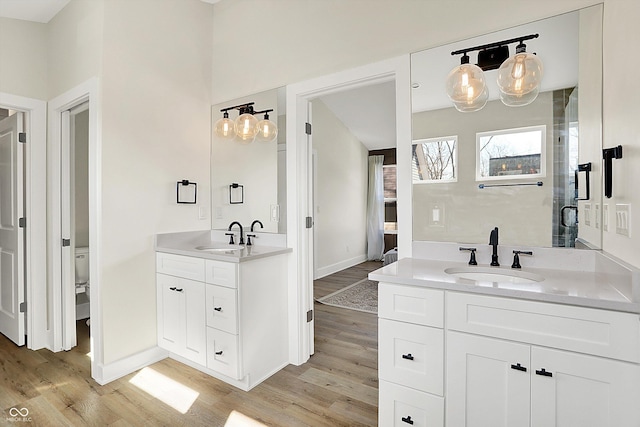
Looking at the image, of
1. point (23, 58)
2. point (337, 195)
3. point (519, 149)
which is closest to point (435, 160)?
point (519, 149)

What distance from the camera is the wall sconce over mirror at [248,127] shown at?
2.72 meters

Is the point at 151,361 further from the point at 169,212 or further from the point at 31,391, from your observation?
the point at 169,212

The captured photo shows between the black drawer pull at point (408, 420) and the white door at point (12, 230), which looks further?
the white door at point (12, 230)

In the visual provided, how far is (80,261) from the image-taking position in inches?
140

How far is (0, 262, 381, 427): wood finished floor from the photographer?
6.43ft

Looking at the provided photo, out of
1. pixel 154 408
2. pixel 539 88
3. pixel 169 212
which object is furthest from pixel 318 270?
pixel 539 88

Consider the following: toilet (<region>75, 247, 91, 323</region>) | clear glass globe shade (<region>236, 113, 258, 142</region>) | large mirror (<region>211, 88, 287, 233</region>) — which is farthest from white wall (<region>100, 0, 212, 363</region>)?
toilet (<region>75, 247, 91, 323</region>)

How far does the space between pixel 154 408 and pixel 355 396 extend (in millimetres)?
1230

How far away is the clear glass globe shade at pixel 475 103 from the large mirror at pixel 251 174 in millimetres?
1321

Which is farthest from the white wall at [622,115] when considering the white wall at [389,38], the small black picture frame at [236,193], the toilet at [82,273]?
the toilet at [82,273]

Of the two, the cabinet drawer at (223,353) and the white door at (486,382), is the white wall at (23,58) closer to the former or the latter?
the cabinet drawer at (223,353)

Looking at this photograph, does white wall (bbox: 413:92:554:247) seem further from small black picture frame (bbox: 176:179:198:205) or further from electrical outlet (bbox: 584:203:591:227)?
small black picture frame (bbox: 176:179:198:205)

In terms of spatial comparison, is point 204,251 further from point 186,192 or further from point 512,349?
point 512,349

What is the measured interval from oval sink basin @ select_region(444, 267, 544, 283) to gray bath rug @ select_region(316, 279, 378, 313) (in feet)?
7.27
